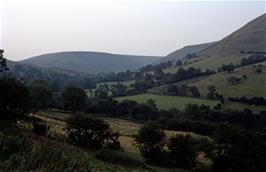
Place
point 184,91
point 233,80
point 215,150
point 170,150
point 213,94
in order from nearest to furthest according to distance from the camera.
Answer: point 215,150, point 170,150, point 213,94, point 184,91, point 233,80

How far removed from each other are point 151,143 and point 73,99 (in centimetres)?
5021

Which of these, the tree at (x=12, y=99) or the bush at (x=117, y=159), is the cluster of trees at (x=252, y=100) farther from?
the bush at (x=117, y=159)

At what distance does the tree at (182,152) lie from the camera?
4450 cm

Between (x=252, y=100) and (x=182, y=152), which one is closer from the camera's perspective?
(x=182, y=152)

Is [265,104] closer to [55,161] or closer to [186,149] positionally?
[186,149]

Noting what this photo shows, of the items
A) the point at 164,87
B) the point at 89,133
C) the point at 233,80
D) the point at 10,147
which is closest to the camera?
the point at 10,147

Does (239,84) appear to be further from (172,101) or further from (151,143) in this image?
(151,143)

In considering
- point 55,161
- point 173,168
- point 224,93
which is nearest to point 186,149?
point 173,168

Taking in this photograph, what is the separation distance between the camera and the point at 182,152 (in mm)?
44562

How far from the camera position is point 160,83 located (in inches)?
6201

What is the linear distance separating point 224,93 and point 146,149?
87451 mm

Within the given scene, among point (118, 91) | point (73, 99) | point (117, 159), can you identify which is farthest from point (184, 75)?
point (117, 159)

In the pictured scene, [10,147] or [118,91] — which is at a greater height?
[10,147]

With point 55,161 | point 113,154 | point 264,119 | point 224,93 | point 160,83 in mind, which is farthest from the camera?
point 160,83
